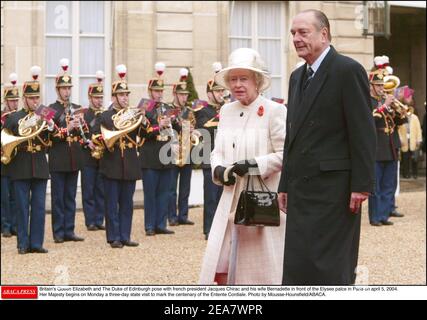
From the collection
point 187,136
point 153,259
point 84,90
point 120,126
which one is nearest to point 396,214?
point 187,136

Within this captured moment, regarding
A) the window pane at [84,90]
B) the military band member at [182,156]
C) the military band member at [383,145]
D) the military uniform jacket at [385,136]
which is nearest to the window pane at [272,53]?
the window pane at [84,90]

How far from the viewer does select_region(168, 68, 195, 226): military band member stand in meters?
11.5

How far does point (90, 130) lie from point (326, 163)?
22.9ft

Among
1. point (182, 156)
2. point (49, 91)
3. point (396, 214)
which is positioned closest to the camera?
point (182, 156)

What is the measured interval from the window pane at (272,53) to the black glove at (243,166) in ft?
42.3

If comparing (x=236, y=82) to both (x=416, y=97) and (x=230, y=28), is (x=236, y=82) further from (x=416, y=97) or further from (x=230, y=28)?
(x=416, y=97)

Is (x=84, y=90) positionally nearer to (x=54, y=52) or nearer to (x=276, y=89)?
(x=54, y=52)

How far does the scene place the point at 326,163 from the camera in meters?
4.35

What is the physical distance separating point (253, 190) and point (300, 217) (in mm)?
868

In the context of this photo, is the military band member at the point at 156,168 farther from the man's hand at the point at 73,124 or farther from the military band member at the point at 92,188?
the man's hand at the point at 73,124

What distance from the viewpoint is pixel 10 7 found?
15.4m

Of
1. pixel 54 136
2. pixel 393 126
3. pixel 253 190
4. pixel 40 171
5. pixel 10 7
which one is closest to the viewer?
pixel 253 190

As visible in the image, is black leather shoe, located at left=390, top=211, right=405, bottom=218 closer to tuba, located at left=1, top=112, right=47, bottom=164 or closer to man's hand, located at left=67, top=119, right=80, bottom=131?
man's hand, located at left=67, top=119, right=80, bottom=131

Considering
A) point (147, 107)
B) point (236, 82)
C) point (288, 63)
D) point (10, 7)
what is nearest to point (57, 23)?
point (10, 7)
